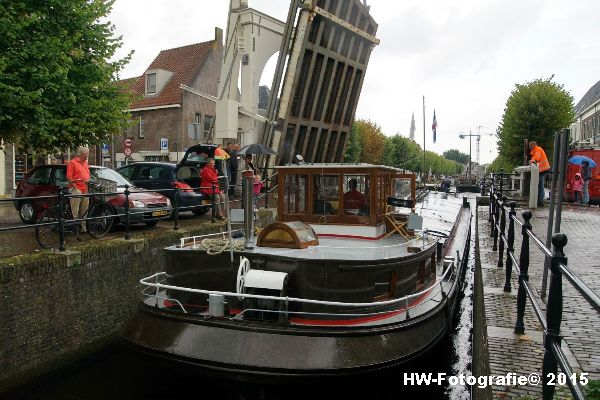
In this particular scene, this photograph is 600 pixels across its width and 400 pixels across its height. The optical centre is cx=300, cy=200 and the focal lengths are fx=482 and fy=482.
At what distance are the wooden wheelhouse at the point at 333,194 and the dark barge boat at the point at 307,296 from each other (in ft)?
0.05

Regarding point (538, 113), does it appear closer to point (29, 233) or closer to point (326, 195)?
point (326, 195)

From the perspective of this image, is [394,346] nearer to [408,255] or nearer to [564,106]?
[408,255]

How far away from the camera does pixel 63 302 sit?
6.96m

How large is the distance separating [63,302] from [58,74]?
533 cm

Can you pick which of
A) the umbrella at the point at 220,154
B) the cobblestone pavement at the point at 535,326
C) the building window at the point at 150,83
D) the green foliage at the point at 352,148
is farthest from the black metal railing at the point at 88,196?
the green foliage at the point at 352,148

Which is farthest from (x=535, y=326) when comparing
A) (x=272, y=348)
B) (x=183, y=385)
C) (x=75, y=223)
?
(x=75, y=223)

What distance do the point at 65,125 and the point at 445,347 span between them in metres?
9.06

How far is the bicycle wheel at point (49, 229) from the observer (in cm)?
732

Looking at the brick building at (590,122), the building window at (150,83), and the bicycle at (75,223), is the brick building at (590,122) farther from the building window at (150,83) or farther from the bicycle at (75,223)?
the bicycle at (75,223)

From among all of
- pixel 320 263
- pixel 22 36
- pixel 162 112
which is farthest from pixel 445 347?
pixel 162 112

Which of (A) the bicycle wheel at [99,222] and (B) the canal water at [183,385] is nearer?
(B) the canal water at [183,385]

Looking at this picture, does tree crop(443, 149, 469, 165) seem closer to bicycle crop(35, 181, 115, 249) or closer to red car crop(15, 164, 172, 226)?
red car crop(15, 164, 172, 226)

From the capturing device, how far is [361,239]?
7070 mm

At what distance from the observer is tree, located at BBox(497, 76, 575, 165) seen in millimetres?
33469
